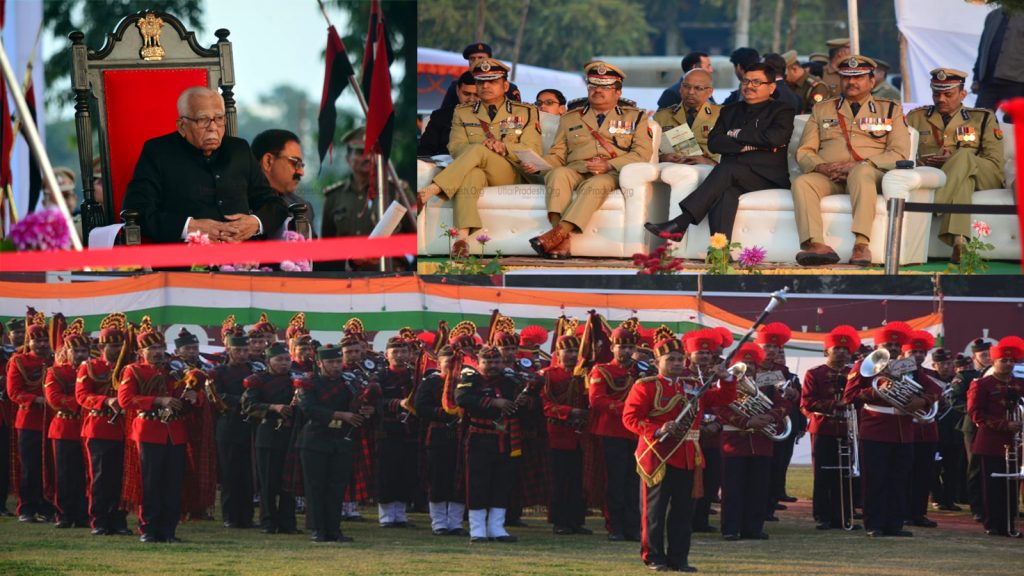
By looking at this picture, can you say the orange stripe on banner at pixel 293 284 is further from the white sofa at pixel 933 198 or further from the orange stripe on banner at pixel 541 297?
the white sofa at pixel 933 198

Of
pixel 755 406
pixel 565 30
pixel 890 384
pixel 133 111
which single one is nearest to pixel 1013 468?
pixel 890 384

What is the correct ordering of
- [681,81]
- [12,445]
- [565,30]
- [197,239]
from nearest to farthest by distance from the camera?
1. [197,239]
2. [12,445]
3. [681,81]
4. [565,30]

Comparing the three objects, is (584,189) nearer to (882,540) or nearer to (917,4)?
(882,540)

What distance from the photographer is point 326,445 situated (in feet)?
30.3

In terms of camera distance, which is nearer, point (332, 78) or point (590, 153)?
point (332, 78)

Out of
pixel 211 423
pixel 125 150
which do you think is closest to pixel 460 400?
pixel 211 423

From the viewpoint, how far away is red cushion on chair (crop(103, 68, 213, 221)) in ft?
30.9

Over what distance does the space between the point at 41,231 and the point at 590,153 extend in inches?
205

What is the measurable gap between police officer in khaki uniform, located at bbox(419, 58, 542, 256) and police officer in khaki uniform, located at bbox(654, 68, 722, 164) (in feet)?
3.01

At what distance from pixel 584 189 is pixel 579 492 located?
2.69m

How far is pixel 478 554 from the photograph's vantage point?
8.92 m

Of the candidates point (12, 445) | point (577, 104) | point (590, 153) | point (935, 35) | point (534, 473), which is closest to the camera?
point (534, 473)

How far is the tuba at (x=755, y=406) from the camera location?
9195mm

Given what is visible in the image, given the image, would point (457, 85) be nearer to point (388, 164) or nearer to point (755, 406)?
point (388, 164)
